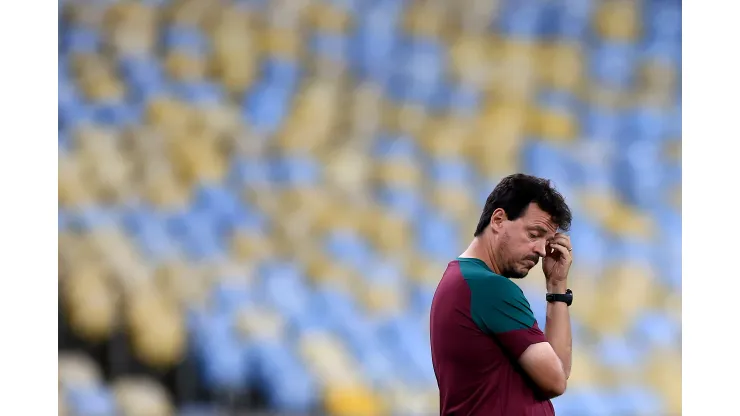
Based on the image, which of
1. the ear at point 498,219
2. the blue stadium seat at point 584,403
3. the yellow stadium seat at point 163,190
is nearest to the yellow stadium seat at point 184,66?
the yellow stadium seat at point 163,190

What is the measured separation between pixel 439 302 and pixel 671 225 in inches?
81.2

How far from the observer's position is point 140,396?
340cm

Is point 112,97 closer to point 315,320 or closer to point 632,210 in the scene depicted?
point 315,320

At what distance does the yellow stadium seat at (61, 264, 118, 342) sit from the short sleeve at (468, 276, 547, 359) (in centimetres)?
212

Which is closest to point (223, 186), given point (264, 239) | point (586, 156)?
point (264, 239)

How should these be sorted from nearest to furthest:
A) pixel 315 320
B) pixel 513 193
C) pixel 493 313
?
pixel 493 313 → pixel 513 193 → pixel 315 320

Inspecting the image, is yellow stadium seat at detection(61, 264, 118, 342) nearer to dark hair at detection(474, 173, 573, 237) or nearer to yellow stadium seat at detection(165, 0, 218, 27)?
yellow stadium seat at detection(165, 0, 218, 27)

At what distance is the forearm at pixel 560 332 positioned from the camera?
1.68m

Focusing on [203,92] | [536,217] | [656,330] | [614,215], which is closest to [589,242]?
[614,215]

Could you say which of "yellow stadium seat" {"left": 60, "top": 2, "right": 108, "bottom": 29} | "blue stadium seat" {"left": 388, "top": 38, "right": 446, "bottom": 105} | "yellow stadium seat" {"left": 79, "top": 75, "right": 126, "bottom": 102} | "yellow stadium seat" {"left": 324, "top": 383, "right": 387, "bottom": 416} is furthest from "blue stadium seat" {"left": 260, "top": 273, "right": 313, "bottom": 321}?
"yellow stadium seat" {"left": 60, "top": 2, "right": 108, "bottom": 29}

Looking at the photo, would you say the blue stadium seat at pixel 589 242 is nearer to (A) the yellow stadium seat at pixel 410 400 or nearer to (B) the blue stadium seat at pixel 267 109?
(A) the yellow stadium seat at pixel 410 400

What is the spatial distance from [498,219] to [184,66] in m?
2.03

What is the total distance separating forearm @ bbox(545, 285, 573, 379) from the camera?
5.52 feet
